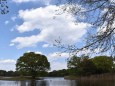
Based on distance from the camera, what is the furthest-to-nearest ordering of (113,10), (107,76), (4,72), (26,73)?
(4,72) → (26,73) → (107,76) → (113,10)

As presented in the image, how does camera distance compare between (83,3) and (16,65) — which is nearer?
(83,3)

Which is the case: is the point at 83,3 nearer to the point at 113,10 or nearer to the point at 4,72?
the point at 113,10

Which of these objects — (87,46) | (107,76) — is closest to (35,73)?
(107,76)

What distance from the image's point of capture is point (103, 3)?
561 inches

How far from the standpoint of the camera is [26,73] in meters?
112

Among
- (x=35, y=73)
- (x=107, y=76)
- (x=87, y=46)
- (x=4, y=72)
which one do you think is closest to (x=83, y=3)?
(x=87, y=46)

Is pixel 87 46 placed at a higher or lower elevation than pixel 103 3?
lower

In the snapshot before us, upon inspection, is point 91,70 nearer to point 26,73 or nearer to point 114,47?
point 26,73

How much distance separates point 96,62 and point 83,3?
→ 3906 inches

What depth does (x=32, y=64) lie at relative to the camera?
4437 inches

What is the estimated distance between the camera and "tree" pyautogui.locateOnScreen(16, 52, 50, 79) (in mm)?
112125

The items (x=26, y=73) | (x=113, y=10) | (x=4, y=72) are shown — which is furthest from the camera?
(x=4, y=72)

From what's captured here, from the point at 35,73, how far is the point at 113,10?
9917 cm

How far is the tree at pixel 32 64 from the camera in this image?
112 m
